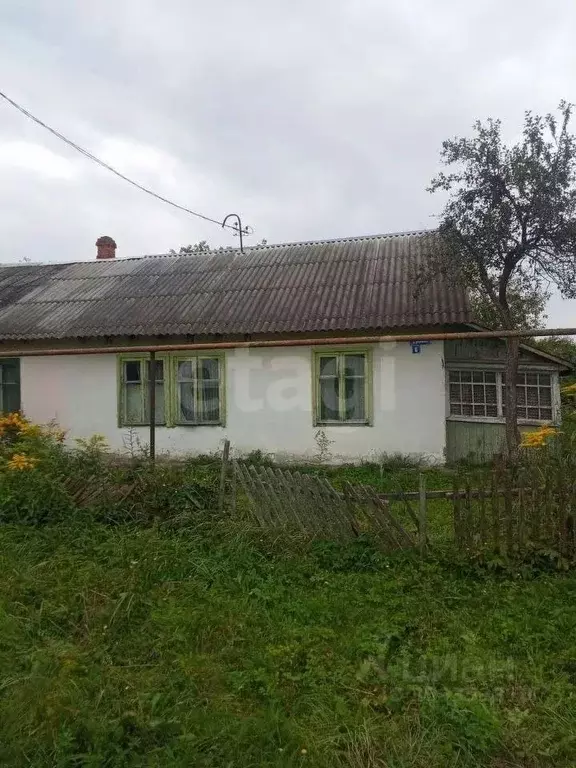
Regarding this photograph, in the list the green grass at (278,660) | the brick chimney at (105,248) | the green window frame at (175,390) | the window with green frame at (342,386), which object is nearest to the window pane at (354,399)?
the window with green frame at (342,386)

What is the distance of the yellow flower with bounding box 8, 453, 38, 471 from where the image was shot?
554 cm

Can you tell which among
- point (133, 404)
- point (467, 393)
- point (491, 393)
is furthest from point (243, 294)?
point (491, 393)

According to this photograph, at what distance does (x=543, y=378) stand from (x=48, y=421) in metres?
9.39

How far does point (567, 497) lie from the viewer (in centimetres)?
393

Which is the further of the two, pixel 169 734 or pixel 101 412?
pixel 101 412

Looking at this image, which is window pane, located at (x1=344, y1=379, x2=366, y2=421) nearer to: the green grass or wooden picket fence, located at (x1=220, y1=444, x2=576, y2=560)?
wooden picket fence, located at (x1=220, y1=444, x2=576, y2=560)

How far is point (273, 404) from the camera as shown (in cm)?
946

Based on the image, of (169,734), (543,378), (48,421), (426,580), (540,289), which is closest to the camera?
(169,734)

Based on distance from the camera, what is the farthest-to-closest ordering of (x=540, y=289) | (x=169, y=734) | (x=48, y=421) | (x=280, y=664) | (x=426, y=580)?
1. (x=48, y=421)
2. (x=540, y=289)
3. (x=426, y=580)
4. (x=280, y=664)
5. (x=169, y=734)

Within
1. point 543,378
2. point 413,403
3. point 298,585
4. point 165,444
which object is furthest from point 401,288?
point 298,585

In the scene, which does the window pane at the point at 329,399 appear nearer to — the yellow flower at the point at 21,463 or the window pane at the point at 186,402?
the window pane at the point at 186,402

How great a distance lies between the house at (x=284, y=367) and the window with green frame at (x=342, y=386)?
0.9 inches

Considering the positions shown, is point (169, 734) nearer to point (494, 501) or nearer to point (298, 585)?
point (298, 585)

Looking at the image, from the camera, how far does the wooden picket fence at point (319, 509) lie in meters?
4.27
